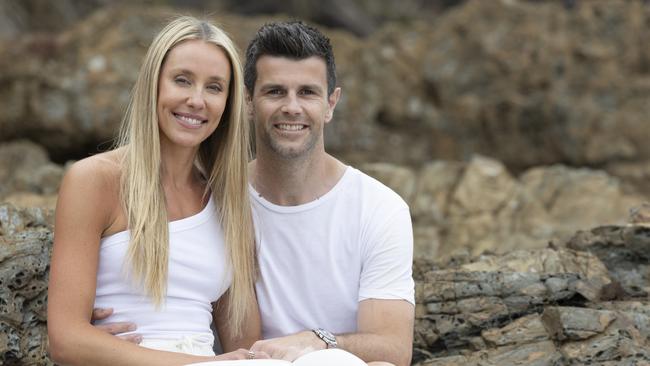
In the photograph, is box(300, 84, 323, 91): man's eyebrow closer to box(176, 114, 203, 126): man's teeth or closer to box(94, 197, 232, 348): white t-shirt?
box(176, 114, 203, 126): man's teeth

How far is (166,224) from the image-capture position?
3.74 metres

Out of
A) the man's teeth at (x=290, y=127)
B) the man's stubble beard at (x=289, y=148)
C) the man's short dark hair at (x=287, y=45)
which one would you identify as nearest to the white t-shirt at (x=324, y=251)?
the man's stubble beard at (x=289, y=148)

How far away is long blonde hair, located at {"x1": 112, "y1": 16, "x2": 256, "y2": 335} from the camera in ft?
11.9

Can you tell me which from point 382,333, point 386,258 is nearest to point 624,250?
point 386,258

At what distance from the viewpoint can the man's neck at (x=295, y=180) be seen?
13.8 ft

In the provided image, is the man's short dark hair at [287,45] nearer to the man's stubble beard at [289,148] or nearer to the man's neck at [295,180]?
the man's stubble beard at [289,148]

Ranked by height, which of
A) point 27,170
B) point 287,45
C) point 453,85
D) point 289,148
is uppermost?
point 453,85

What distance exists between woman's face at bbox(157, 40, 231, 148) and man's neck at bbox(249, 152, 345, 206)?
490 mm

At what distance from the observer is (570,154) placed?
36.2 ft

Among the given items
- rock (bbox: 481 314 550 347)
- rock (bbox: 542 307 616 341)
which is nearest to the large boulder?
rock (bbox: 481 314 550 347)

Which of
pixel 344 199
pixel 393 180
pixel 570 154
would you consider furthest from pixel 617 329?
pixel 570 154

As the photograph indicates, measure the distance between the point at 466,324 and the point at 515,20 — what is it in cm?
682

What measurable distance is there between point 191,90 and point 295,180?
2.27 ft

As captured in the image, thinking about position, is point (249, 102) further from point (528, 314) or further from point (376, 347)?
point (528, 314)
